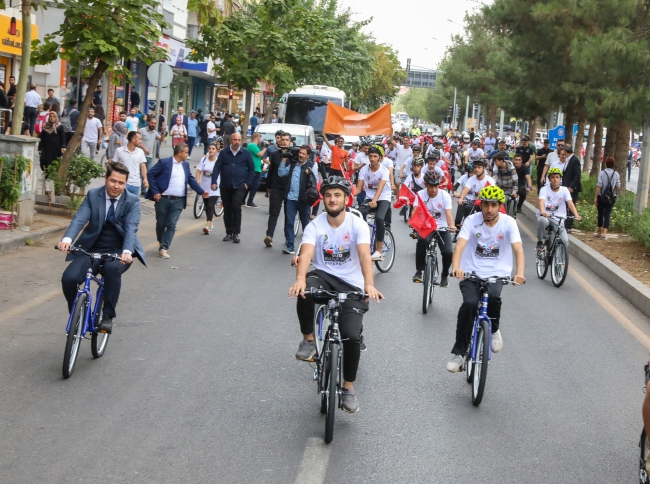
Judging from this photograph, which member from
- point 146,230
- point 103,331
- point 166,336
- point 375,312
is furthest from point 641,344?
point 146,230

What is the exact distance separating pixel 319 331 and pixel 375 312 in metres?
3.62

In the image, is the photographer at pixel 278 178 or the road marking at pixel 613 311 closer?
the road marking at pixel 613 311

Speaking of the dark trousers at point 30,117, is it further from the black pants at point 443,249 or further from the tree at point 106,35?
the black pants at point 443,249

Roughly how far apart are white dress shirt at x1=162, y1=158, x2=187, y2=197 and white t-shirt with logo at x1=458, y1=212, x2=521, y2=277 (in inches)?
286

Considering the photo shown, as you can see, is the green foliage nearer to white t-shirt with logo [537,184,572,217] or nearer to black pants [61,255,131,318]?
black pants [61,255,131,318]

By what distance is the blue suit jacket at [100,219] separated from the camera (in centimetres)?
785

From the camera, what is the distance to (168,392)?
278 inches

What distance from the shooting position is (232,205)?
16.3 metres

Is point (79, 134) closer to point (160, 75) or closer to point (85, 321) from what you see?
point (160, 75)

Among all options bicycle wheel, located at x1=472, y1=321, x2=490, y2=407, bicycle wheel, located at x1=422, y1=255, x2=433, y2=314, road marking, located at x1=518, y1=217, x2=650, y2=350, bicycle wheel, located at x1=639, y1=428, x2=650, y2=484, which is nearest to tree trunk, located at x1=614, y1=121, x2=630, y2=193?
road marking, located at x1=518, y1=217, x2=650, y2=350

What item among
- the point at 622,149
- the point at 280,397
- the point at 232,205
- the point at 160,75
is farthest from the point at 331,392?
the point at 622,149

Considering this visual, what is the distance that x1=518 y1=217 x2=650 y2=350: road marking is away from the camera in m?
10.6

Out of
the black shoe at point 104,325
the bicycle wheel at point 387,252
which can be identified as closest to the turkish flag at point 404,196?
the bicycle wheel at point 387,252

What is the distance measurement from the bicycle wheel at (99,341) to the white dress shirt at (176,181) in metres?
6.53
